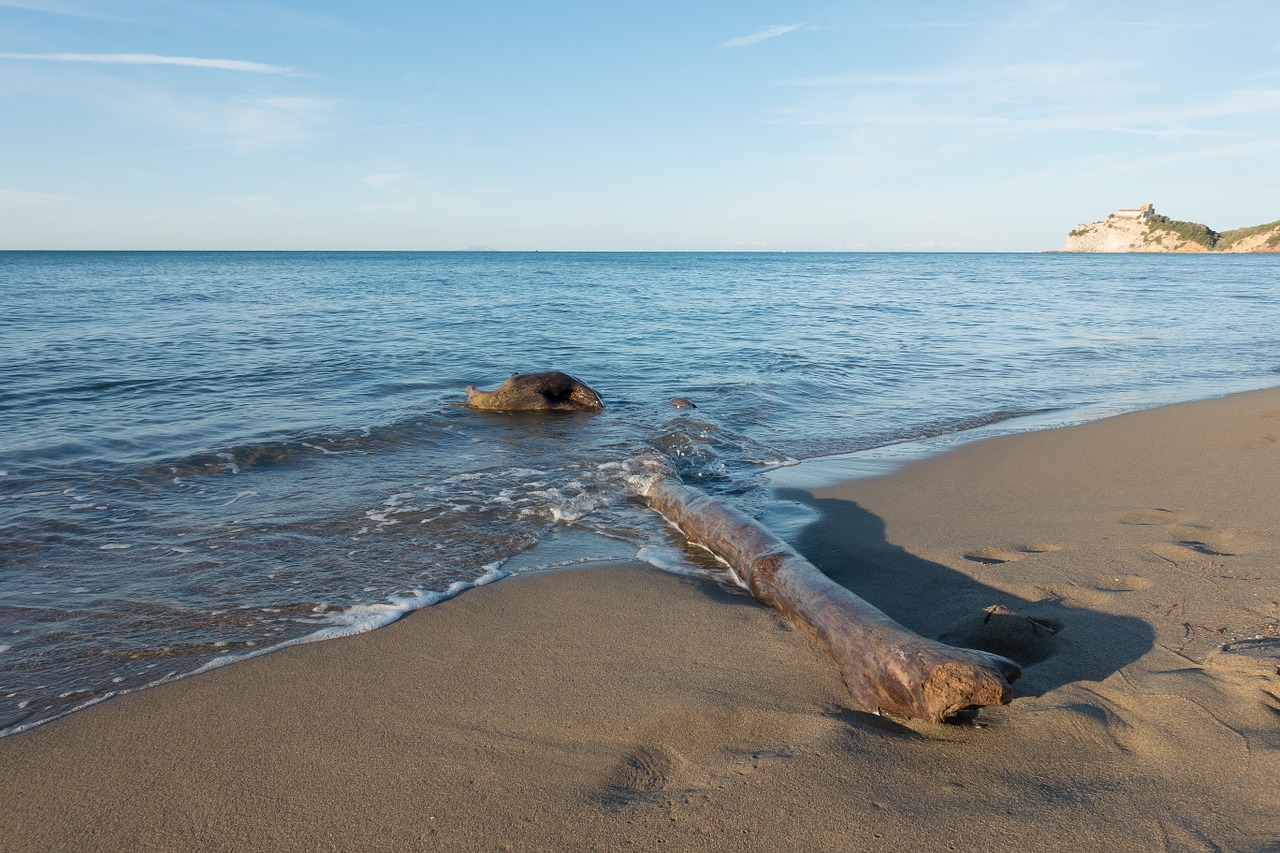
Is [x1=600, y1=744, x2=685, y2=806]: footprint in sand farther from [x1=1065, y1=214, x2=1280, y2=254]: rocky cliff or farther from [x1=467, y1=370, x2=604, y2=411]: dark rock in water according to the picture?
[x1=1065, y1=214, x2=1280, y2=254]: rocky cliff

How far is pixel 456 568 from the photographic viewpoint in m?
4.54

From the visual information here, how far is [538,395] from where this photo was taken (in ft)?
30.9

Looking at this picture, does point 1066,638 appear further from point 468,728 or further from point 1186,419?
point 1186,419

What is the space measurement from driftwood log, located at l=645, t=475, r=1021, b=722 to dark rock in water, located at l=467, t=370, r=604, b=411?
5.04 m

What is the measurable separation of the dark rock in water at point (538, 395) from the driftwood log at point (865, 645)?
504cm

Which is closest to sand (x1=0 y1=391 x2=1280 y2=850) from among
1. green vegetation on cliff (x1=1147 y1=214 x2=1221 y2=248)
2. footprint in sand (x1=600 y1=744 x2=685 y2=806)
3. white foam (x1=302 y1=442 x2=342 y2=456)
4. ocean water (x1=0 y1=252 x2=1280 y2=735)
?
footprint in sand (x1=600 y1=744 x2=685 y2=806)

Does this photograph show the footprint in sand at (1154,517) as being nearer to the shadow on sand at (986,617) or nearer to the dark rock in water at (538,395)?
the shadow on sand at (986,617)

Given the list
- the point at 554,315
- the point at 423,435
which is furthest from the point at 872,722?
the point at 554,315

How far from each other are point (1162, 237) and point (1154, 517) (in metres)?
133

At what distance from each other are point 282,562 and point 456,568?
3.67 feet

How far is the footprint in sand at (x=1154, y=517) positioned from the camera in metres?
4.64

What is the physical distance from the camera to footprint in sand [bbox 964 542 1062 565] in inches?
169

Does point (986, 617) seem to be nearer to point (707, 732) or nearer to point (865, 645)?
point (865, 645)

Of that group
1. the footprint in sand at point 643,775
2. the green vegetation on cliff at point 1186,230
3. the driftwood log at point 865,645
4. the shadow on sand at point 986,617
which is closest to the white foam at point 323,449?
the driftwood log at point 865,645
